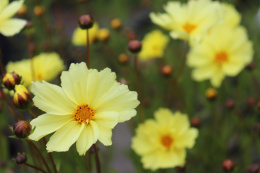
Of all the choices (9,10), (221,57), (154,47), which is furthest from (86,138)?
(154,47)

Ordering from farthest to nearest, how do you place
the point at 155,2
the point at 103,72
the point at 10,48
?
the point at 10,48, the point at 155,2, the point at 103,72

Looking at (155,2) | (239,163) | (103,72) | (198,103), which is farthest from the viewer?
(155,2)

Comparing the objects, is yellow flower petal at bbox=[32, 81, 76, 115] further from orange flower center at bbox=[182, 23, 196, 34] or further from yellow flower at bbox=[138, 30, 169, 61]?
yellow flower at bbox=[138, 30, 169, 61]

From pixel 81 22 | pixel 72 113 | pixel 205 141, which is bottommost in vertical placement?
pixel 205 141

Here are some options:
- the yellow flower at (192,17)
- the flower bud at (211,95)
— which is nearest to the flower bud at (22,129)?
the yellow flower at (192,17)

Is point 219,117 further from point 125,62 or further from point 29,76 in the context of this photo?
point 29,76

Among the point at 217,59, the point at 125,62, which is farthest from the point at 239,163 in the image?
the point at 125,62

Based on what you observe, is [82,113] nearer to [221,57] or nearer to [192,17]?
[192,17]
